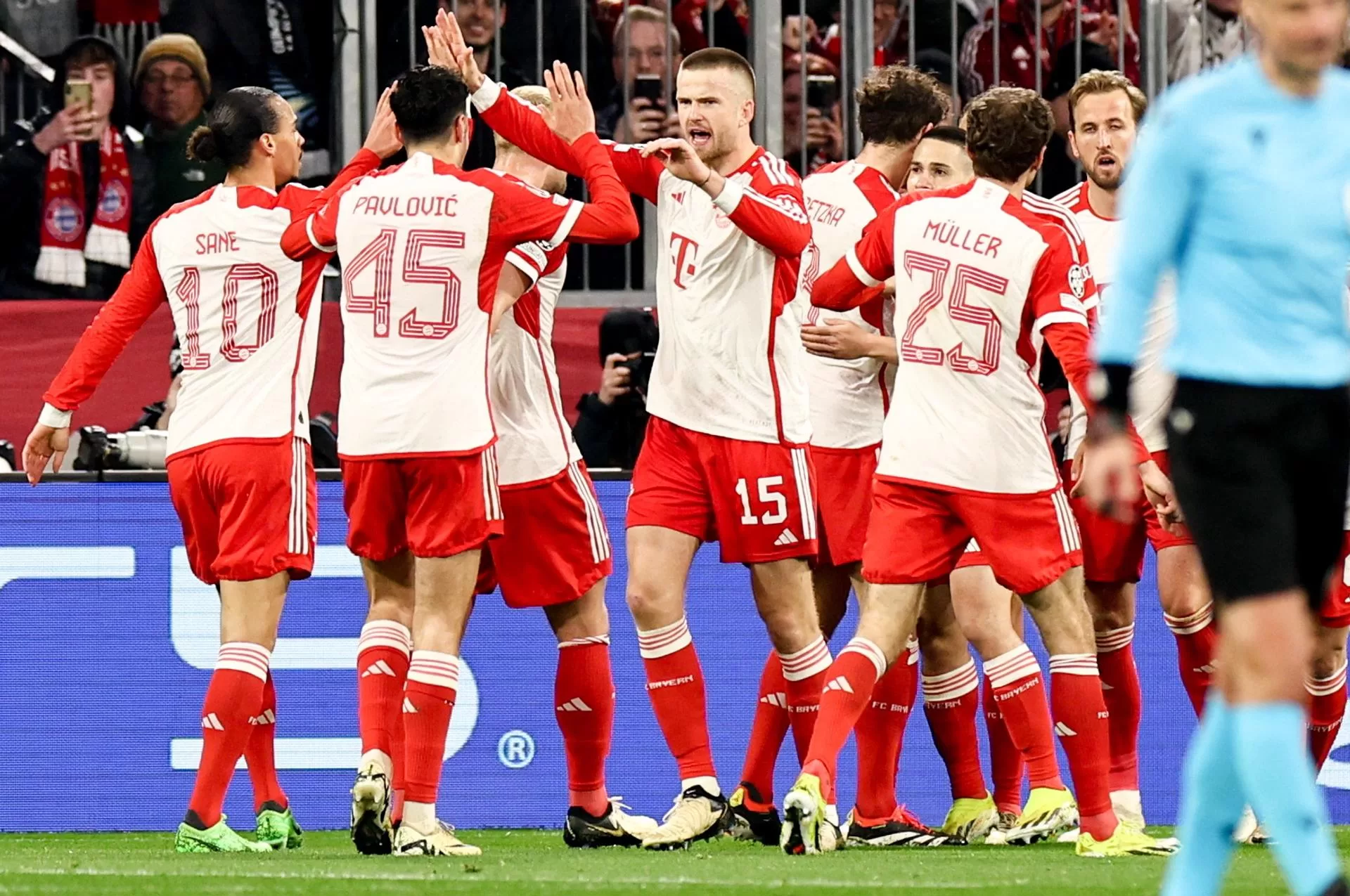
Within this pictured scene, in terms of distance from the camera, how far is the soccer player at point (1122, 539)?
725cm

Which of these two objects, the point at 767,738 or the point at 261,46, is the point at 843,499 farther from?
the point at 261,46

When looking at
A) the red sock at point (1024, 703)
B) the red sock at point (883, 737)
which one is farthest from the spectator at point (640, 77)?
the red sock at point (1024, 703)

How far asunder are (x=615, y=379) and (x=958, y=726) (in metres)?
2.26

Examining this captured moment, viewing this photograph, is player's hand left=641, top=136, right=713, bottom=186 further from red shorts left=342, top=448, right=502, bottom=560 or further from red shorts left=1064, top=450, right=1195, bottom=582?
red shorts left=1064, top=450, right=1195, bottom=582

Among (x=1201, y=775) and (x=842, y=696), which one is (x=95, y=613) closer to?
(x=842, y=696)

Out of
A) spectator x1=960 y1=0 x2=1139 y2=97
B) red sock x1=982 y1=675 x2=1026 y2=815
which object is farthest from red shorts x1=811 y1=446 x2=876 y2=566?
spectator x1=960 y1=0 x2=1139 y2=97

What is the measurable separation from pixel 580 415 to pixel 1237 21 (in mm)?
3693

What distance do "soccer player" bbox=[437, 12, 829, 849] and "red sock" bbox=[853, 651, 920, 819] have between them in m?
0.33

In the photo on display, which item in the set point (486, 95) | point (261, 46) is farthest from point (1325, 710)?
point (261, 46)

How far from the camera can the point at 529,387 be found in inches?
278

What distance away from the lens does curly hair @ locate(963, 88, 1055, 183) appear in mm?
6480

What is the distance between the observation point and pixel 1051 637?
656 cm

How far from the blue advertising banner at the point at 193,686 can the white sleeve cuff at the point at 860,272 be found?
1.83 m

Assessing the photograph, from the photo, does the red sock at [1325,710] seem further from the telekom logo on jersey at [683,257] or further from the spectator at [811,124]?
the spectator at [811,124]
